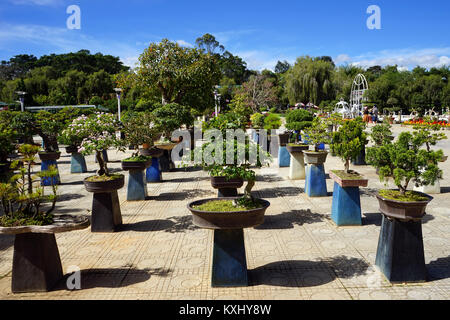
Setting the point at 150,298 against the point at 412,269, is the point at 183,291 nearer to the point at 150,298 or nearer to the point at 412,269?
the point at 150,298

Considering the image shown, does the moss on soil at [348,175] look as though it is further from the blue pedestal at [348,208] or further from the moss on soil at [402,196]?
the moss on soil at [402,196]

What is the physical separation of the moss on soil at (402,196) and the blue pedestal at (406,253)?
259 mm

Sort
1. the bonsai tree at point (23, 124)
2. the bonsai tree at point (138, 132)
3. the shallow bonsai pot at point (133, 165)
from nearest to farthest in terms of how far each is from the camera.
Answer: the shallow bonsai pot at point (133, 165)
the bonsai tree at point (138, 132)
the bonsai tree at point (23, 124)

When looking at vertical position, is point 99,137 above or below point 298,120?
below

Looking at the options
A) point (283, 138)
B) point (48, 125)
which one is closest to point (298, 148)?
point (283, 138)

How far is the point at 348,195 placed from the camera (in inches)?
247

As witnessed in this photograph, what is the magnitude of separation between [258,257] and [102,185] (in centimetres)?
279

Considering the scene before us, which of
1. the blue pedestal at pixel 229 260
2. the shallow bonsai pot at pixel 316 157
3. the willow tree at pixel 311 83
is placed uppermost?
the willow tree at pixel 311 83

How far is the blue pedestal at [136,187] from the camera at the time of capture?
8320 mm

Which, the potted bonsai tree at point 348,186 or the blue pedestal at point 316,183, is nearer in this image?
the potted bonsai tree at point 348,186

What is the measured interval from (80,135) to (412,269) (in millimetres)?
5345

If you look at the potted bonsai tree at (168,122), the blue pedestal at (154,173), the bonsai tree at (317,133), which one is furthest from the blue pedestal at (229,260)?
the potted bonsai tree at (168,122)

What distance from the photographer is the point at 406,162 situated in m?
4.32

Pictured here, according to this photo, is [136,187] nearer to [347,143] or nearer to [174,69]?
[347,143]
